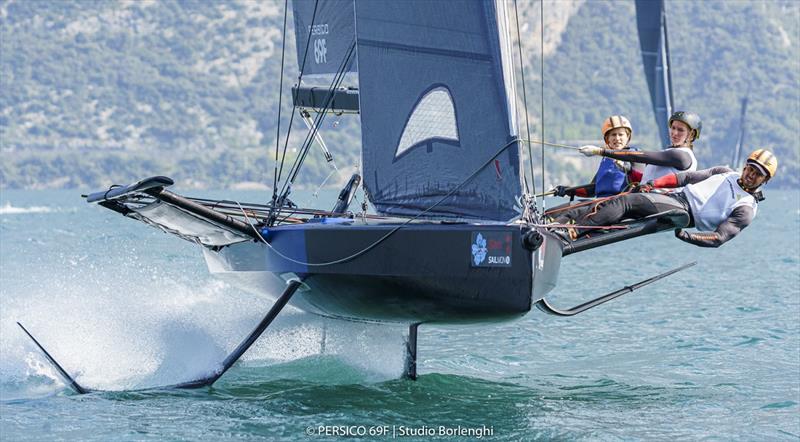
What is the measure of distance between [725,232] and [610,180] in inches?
42.2

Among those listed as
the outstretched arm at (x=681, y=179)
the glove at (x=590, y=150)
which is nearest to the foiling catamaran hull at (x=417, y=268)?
the glove at (x=590, y=150)

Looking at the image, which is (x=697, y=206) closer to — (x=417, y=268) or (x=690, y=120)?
(x=690, y=120)

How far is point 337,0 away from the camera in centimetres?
1304

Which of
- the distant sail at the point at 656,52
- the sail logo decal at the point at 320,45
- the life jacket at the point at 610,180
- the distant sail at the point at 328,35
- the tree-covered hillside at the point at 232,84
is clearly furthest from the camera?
the tree-covered hillside at the point at 232,84

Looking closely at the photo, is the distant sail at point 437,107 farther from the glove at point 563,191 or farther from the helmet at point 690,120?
the helmet at point 690,120

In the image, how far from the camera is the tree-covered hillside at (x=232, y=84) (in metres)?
132

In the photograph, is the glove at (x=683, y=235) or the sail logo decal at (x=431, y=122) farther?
the sail logo decal at (x=431, y=122)

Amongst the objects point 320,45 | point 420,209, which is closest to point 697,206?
point 420,209

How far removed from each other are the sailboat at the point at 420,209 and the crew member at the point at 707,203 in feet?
0.51

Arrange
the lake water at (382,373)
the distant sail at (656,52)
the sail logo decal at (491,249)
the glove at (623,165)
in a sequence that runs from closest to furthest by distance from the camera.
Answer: the sail logo decal at (491,249)
the lake water at (382,373)
the glove at (623,165)
the distant sail at (656,52)

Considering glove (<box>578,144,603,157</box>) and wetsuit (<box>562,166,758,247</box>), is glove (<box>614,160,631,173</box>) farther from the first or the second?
glove (<box>578,144,603,157</box>)

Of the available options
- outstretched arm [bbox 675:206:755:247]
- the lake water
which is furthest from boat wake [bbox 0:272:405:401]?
outstretched arm [bbox 675:206:755:247]

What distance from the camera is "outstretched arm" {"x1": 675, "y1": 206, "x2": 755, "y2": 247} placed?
364 inches

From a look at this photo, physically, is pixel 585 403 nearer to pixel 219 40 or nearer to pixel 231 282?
pixel 231 282
